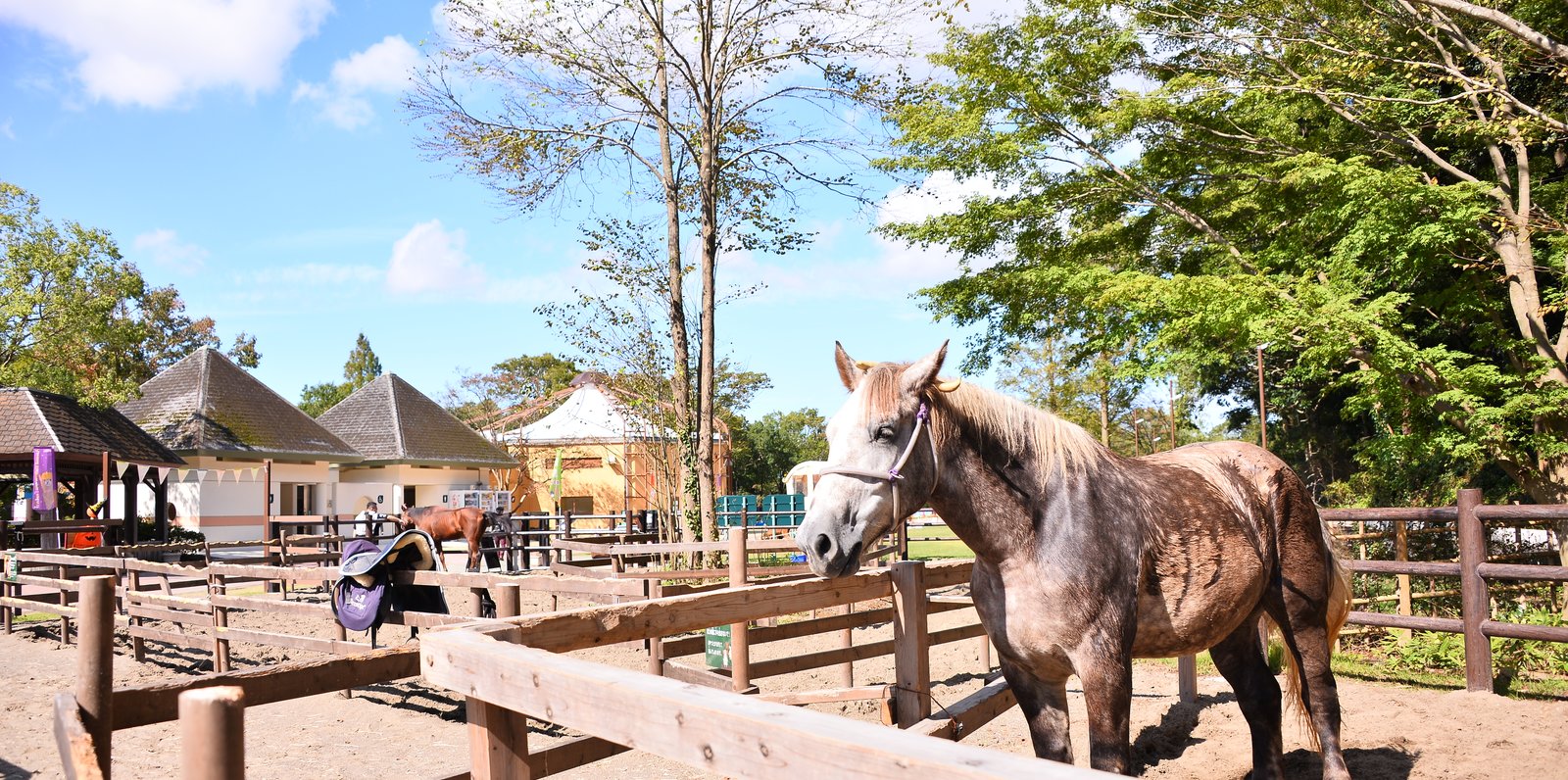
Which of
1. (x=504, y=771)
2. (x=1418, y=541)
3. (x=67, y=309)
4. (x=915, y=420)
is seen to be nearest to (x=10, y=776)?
(x=504, y=771)

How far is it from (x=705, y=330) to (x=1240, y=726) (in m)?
10.3

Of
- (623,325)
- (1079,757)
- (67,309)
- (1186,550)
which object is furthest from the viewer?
(67,309)

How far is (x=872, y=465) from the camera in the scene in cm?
302

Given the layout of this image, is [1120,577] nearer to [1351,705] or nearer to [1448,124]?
[1351,705]

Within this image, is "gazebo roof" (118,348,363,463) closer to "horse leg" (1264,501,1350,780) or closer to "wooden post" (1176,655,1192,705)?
"wooden post" (1176,655,1192,705)

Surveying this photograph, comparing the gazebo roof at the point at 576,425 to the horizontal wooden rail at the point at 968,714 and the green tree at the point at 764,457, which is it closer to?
the green tree at the point at 764,457

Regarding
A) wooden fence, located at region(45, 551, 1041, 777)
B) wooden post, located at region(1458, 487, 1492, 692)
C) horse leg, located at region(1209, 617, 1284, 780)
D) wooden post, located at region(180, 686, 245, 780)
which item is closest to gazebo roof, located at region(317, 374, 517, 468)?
wooden fence, located at region(45, 551, 1041, 777)

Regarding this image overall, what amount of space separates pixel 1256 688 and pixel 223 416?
1184 inches

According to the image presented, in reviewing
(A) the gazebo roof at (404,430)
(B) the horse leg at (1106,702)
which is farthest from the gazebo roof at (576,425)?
(B) the horse leg at (1106,702)

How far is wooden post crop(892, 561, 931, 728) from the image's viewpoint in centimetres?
385

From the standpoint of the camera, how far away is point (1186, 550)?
138 inches

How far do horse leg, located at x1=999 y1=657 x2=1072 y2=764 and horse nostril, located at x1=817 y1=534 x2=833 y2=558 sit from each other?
95 centimetres

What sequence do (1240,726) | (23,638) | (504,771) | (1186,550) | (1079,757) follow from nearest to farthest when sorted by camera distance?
(504,771) < (1186,550) < (1079,757) < (1240,726) < (23,638)

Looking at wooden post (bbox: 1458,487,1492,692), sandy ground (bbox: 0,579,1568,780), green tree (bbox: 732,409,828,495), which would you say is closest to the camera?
sandy ground (bbox: 0,579,1568,780)
